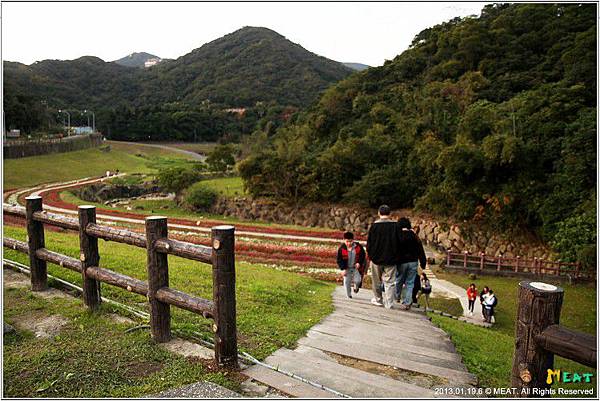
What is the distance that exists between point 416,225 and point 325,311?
21860mm

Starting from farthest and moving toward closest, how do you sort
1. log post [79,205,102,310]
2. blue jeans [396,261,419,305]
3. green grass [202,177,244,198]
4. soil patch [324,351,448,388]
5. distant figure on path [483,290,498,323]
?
green grass [202,177,244,198] < distant figure on path [483,290,498,323] < blue jeans [396,261,419,305] < log post [79,205,102,310] < soil patch [324,351,448,388]

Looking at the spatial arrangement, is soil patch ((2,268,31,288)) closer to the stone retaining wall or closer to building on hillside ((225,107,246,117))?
the stone retaining wall

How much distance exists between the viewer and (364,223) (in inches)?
1233

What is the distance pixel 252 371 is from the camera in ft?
14.9

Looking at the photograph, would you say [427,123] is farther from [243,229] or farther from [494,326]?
[494,326]

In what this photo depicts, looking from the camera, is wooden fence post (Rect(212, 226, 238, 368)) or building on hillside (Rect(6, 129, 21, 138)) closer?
wooden fence post (Rect(212, 226, 238, 368))

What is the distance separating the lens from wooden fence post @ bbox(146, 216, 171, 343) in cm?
508

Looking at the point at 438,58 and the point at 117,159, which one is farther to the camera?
the point at 117,159

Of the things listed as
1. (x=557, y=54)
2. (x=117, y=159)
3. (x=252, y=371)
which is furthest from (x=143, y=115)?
(x=252, y=371)

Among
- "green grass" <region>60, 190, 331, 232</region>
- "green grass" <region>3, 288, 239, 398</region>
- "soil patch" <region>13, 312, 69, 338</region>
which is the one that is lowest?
"green grass" <region>60, 190, 331, 232</region>

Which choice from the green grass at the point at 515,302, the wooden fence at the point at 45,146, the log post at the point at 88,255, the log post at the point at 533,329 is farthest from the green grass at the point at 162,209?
the log post at the point at 533,329

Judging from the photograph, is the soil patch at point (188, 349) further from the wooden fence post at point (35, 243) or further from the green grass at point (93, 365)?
the wooden fence post at point (35, 243)

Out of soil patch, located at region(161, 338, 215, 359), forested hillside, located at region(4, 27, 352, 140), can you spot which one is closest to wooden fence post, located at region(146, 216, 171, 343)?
soil patch, located at region(161, 338, 215, 359)

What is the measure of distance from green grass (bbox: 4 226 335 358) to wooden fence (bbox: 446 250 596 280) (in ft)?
36.0
